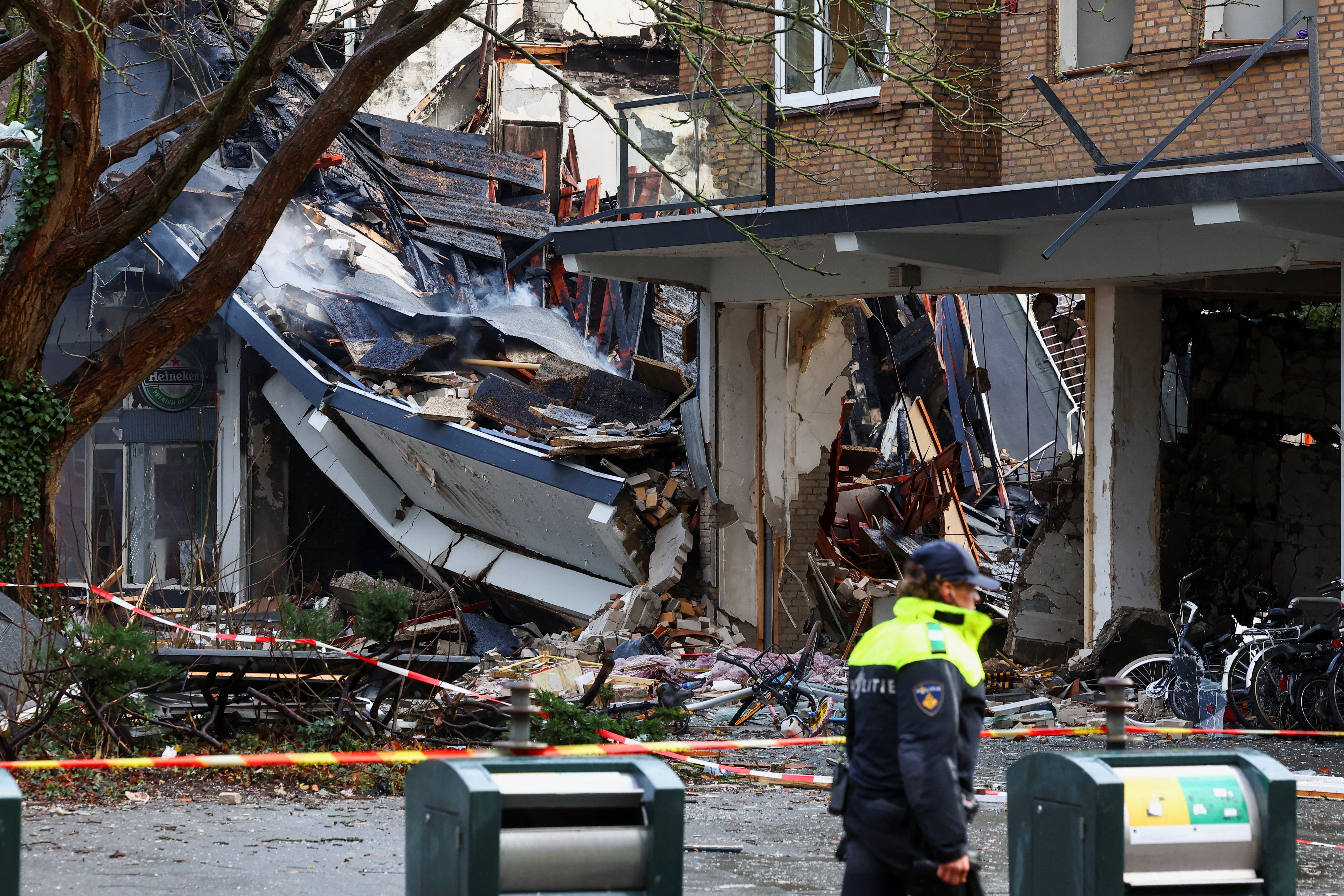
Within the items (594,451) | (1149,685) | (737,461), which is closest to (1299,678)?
(1149,685)

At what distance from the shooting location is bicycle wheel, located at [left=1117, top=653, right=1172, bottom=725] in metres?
12.8

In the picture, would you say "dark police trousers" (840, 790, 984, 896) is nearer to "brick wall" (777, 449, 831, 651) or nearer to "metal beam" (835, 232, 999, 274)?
"metal beam" (835, 232, 999, 274)

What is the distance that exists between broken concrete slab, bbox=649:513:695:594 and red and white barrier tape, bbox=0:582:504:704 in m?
5.15

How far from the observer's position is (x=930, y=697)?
437 centimetres

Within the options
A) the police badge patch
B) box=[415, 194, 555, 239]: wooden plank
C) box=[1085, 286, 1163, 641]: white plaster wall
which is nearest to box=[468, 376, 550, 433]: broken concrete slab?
box=[415, 194, 555, 239]: wooden plank

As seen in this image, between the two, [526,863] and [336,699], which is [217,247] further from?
[526,863]

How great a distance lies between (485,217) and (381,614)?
14.5 meters

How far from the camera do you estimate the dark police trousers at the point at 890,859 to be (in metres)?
4.39

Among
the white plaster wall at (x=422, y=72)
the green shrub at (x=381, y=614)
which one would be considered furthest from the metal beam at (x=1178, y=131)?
the white plaster wall at (x=422, y=72)

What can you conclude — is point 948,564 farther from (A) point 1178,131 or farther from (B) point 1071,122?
(B) point 1071,122

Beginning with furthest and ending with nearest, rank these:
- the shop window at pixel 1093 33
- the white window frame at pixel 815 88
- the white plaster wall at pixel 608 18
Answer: the white plaster wall at pixel 608 18, the white window frame at pixel 815 88, the shop window at pixel 1093 33

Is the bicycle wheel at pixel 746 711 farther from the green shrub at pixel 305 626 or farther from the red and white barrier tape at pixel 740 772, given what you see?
the green shrub at pixel 305 626

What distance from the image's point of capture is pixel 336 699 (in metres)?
10.1

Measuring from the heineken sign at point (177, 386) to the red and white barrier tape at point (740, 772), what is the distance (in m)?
14.9
